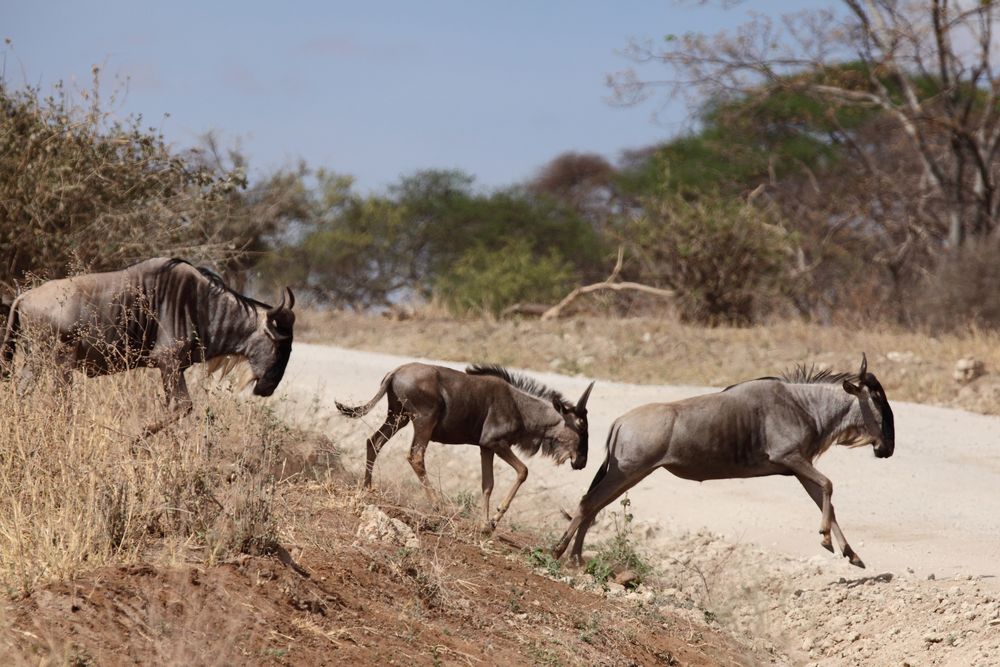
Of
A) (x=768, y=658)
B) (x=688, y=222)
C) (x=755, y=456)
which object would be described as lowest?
(x=768, y=658)

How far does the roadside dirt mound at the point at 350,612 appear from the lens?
215 inches

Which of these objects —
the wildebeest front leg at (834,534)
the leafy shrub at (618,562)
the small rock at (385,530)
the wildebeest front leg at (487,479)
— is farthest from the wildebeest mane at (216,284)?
the wildebeest front leg at (834,534)

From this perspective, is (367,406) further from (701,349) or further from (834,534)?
(701,349)

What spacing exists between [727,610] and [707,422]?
3.92 ft

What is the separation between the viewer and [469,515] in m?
9.69

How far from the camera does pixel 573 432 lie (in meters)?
9.41

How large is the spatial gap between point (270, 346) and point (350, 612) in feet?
11.7

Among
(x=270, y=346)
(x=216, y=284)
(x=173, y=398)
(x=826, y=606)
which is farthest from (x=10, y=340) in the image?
(x=826, y=606)

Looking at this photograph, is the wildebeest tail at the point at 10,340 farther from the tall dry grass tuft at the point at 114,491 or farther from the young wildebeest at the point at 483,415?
the young wildebeest at the point at 483,415

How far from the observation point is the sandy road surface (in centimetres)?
979

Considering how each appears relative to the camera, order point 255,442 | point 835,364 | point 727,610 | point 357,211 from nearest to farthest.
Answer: point 255,442 < point 727,610 < point 835,364 < point 357,211

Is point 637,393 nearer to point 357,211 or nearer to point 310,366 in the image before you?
point 310,366

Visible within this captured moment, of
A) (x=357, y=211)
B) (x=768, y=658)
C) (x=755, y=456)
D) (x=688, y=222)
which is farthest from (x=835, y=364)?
(x=357, y=211)

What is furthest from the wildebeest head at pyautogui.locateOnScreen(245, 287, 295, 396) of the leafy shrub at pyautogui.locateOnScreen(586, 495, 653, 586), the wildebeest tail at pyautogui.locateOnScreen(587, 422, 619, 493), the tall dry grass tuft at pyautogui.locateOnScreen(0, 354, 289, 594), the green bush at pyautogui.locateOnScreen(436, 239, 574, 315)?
the green bush at pyautogui.locateOnScreen(436, 239, 574, 315)
